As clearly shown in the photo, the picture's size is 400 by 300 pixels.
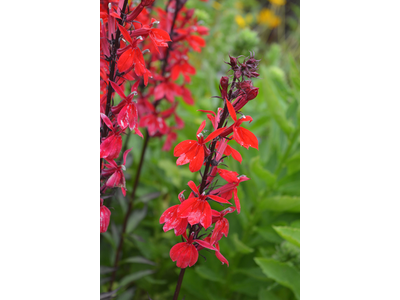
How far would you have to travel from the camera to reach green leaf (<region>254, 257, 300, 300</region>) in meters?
0.77

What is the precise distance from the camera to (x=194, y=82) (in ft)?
4.94

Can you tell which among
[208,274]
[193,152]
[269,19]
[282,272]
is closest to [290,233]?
[282,272]

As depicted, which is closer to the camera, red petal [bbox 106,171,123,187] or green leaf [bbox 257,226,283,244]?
red petal [bbox 106,171,123,187]

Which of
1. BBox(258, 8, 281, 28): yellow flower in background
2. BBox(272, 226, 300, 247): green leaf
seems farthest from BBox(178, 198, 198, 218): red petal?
BBox(258, 8, 281, 28): yellow flower in background

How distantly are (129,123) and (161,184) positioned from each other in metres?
0.76

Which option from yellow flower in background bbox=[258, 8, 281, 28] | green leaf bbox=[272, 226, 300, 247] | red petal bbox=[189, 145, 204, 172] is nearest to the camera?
red petal bbox=[189, 145, 204, 172]

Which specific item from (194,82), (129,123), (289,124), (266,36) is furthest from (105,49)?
(266,36)

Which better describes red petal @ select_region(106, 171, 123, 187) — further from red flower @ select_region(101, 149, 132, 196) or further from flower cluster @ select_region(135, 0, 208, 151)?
flower cluster @ select_region(135, 0, 208, 151)

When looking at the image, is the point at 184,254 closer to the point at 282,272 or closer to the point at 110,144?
the point at 110,144

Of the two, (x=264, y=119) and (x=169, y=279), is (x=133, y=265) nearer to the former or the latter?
(x=169, y=279)

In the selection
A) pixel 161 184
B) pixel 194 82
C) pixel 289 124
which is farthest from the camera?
pixel 194 82

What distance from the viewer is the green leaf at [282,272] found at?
2.53 feet

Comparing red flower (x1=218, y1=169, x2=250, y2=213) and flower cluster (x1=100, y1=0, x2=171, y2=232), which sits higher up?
flower cluster (x1=100, y1=0, x2=171, y2=232)

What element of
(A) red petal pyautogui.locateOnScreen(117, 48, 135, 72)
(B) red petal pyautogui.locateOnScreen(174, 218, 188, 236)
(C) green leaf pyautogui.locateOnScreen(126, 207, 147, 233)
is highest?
(A) red petal pyautogui.locateOnScreen(117, 48, 135, 72)
